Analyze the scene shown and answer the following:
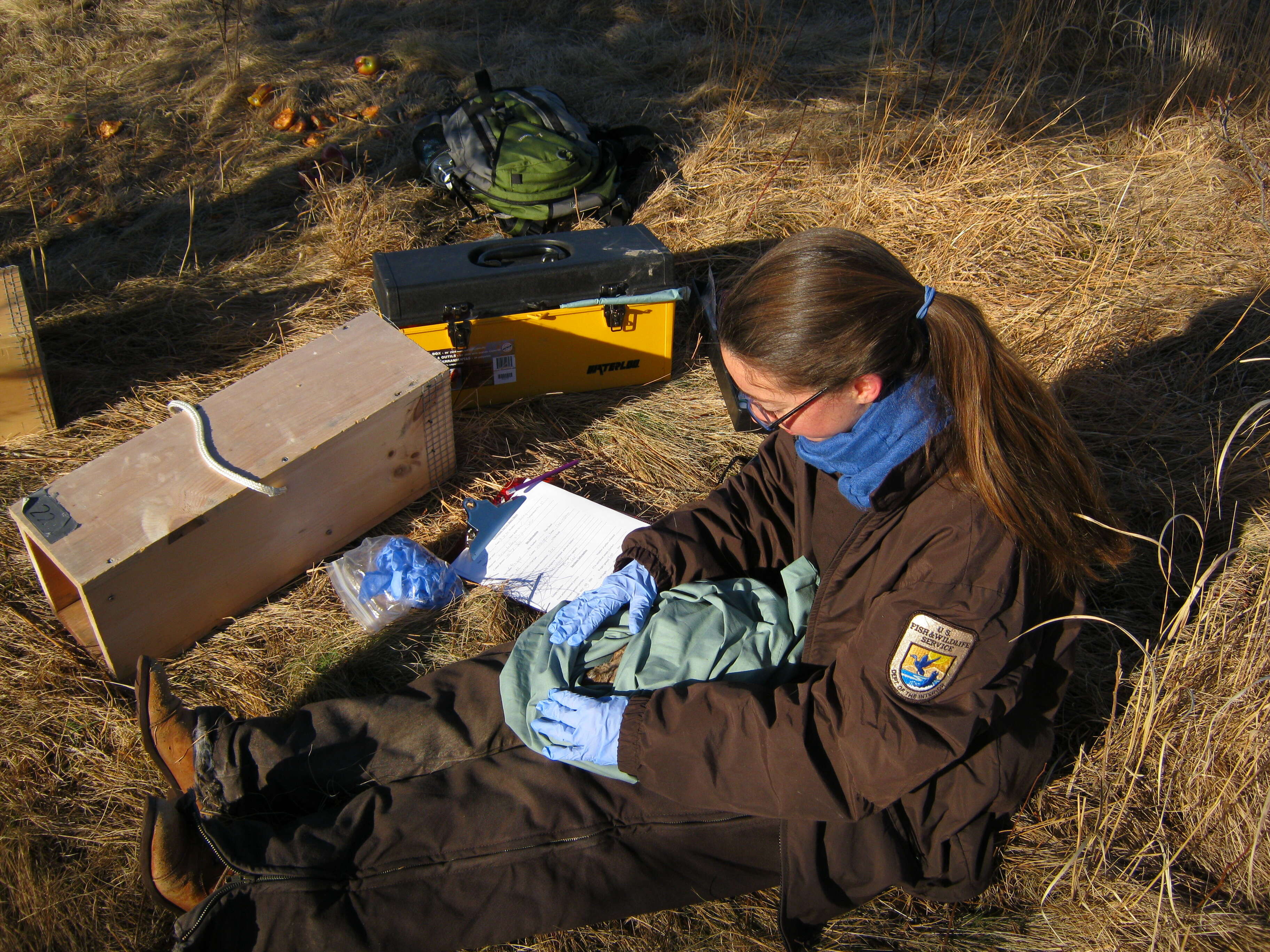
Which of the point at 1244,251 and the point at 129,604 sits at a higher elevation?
the point at 1244,251

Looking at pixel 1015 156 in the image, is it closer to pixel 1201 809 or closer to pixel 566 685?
pixel 1201 809

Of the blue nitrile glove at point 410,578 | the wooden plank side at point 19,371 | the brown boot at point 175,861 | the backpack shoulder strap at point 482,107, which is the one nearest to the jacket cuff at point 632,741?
the brown boot at point 175,861

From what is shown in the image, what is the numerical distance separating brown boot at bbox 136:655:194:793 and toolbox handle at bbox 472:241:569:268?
1.71m

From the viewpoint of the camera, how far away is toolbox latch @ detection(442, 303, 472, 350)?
9.10 feet

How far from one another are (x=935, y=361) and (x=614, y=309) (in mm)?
1702

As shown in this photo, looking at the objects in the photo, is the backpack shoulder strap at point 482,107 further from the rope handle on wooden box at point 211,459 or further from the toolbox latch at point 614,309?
the rope handle on wooden box at point 211,459

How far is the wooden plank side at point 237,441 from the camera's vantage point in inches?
77.3

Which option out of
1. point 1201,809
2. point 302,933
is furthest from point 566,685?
point 1201,809

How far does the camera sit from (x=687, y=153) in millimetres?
4414

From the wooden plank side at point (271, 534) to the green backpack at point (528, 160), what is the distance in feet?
5.47

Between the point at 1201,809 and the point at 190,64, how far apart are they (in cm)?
634

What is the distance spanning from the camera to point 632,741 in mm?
1589

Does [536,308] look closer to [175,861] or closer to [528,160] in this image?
[528,160]

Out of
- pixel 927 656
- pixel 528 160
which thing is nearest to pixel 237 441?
pixel 927 656
